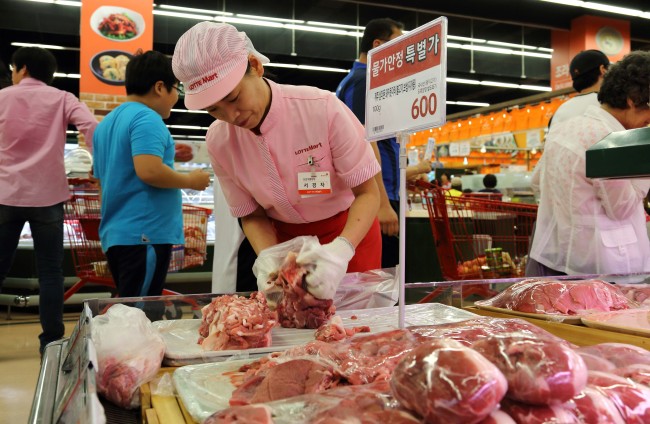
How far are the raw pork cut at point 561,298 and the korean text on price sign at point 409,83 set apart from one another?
69cm

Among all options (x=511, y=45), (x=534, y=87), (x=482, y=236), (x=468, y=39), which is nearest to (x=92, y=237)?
(x=482, y=236)

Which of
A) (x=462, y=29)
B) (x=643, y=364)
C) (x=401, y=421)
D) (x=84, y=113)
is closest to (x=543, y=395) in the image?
(x=401, y=421)

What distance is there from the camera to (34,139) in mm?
3553

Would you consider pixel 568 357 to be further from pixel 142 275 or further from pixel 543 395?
pixel 142 275

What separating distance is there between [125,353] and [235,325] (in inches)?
11.3

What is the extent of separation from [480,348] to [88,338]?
0.66 metres

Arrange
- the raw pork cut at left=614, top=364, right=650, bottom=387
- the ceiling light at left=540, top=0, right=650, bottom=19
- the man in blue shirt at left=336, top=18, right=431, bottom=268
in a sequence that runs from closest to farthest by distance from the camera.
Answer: the raw pork cut at left=614, top=364, right=650, bottom=387 → the man in blue shirt at left=336, top=18, right=431, bottom=268 → the ceiling light at left=540, top=0, right=650, bottom=19

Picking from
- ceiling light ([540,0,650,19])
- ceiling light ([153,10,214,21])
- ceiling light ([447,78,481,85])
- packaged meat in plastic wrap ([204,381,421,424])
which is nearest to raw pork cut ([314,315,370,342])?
packaged meat in plastic wrap ([204,381,421,424])

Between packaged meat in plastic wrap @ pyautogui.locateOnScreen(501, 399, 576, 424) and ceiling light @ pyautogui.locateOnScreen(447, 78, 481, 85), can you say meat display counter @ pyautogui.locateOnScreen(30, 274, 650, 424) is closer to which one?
packaged meat in plastic wrap @ pyautogui.locateOnScreen(501, 399, 576, 424)

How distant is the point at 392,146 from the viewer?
3342 mm

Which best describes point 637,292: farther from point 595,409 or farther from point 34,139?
point 34,139

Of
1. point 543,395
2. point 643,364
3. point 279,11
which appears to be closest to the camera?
point 543,395

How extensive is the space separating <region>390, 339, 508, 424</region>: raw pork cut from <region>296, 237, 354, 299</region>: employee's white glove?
0.83 meters

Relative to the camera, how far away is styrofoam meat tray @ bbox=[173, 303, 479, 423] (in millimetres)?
956
